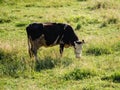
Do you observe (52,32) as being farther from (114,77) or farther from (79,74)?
(114,77)

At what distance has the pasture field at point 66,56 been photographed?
1059cm

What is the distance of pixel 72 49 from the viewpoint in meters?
14.6

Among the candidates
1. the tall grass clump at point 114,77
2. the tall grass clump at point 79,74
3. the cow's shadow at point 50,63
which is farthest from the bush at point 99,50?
the tall grass clump at point 114,77

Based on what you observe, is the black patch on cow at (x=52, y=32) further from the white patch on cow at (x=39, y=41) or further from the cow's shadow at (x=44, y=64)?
the cow's shadow at (x=44, y=64)

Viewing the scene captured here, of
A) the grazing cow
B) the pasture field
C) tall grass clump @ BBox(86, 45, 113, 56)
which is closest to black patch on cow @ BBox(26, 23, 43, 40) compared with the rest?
the grazing cow

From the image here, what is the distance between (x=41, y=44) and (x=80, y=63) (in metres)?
1.53

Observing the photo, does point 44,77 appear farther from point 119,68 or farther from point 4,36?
point 4,36

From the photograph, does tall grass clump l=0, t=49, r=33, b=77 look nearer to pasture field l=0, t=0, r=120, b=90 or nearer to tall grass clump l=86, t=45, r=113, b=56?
pasture field l=0, t=0, r=120, b=90

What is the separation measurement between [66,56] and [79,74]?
8.32ft

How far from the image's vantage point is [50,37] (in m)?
13.1

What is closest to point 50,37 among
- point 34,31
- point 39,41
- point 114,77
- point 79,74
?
point 39,41

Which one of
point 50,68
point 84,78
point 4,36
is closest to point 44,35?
point 50,68

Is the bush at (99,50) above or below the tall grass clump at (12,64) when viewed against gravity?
below

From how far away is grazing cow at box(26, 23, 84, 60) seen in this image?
12906mm
